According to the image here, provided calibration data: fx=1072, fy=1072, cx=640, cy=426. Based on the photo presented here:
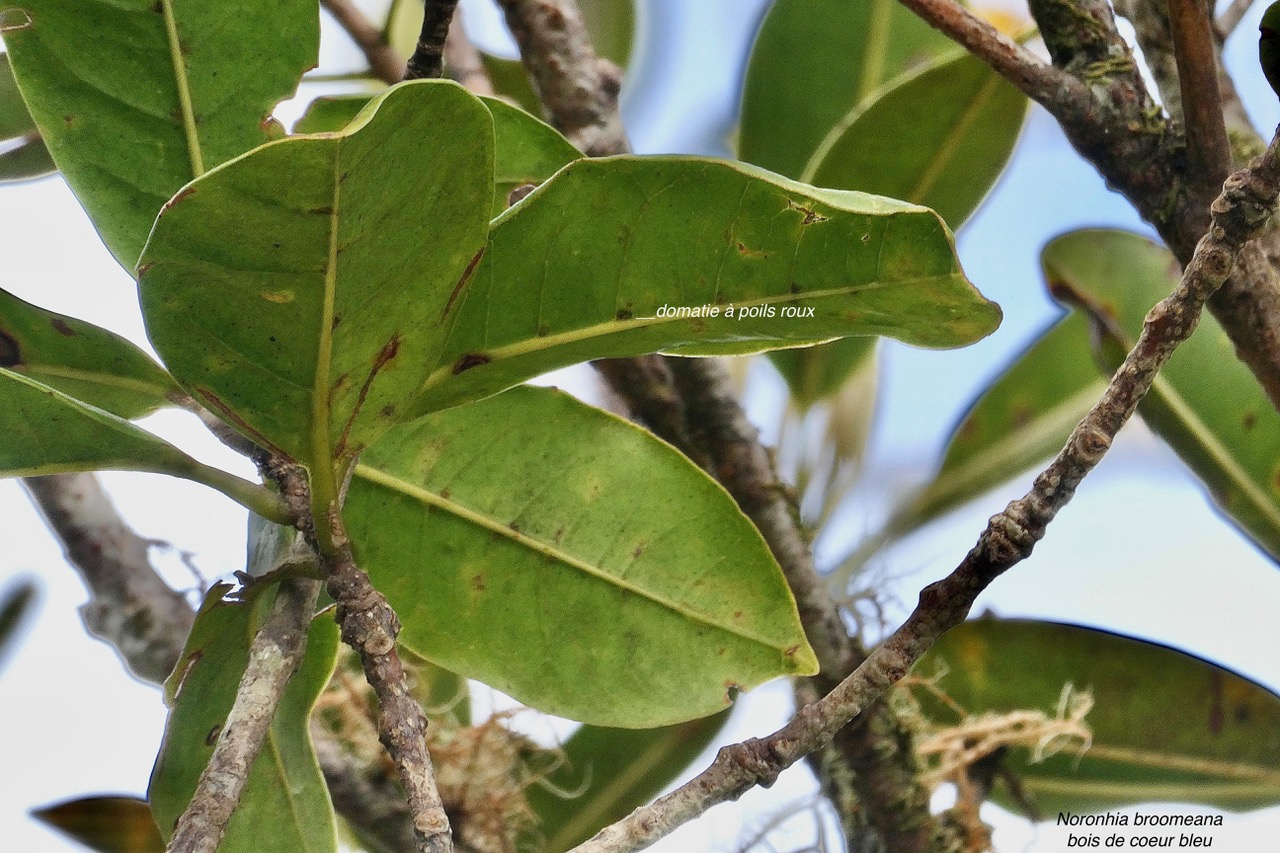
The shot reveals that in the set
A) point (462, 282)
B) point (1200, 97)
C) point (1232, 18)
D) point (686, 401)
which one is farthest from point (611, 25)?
point (462, 282)

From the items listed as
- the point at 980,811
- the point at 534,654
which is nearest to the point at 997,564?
the point at 534,654

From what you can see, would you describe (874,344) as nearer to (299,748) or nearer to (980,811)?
(980,811)

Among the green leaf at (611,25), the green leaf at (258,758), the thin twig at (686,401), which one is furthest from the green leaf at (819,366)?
the green leaf at (258,758)

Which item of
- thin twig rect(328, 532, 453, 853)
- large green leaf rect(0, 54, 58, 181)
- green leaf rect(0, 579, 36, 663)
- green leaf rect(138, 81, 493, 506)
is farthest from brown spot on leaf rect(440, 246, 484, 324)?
green leaf rect(0, 579, 36, 663)

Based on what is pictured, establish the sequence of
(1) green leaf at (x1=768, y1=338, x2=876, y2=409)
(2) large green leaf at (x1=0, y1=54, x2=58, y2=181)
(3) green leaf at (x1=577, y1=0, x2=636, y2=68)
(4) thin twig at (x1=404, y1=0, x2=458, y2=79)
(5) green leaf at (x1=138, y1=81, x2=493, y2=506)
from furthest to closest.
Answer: (3) green leaf at (x1=577, y1=0, x2=636, y2=68) → (1) green leaf at (x1=768, y1=338, x2=876, y2=409) → (2) large green leaf at (x1=0, y1=54, x2=58, y2=181) → (4) thin twig at (x1=404, y1=0, x2=458, y2=79) → (5) green leaf at (x1=138, y1=81, x2=493, y2=506)

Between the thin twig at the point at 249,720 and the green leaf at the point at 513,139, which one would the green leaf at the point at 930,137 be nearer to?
the green leaf at the point at 513,139

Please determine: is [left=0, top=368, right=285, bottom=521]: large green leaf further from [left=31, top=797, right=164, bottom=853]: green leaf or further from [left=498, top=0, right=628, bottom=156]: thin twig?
[left=31, top=797, right=164, bottom=853]: green leaf
